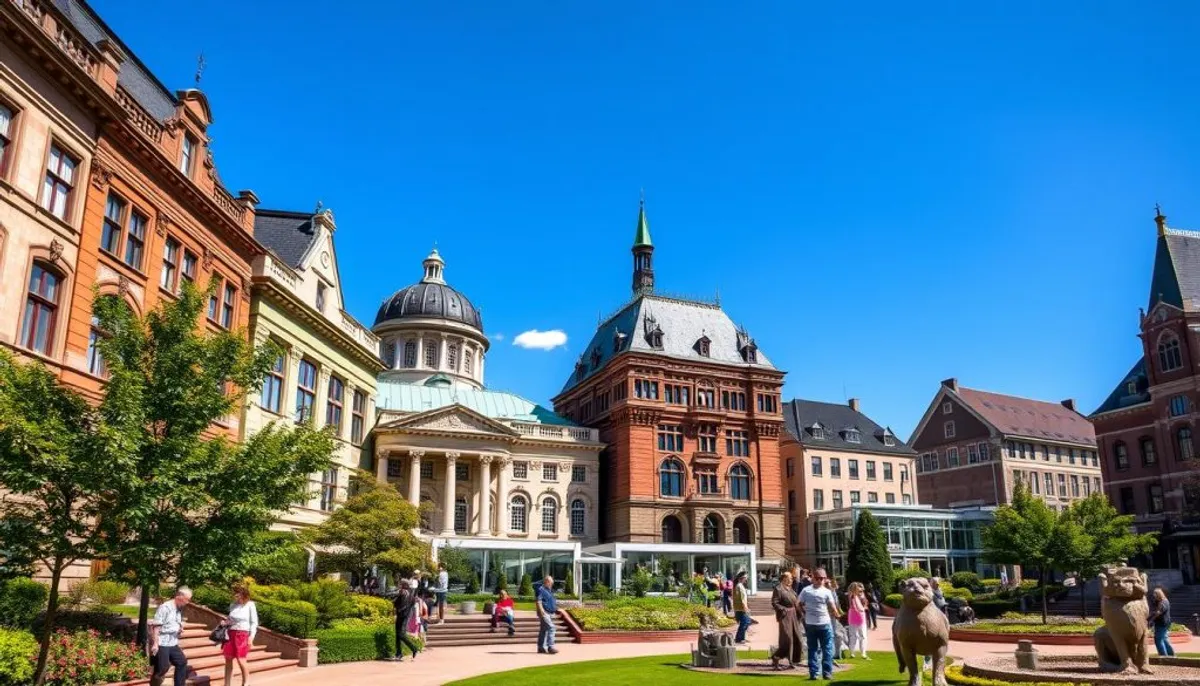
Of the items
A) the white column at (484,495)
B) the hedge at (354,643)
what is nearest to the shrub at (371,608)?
the hedge at (354,643)

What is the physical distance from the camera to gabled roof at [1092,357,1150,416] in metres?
65.2

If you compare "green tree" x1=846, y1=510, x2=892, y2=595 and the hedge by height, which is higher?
"green tree" x1=846, y1=510, x2=892, y2=595

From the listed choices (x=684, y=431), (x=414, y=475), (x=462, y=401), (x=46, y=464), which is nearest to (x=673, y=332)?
(x=684, y=431)

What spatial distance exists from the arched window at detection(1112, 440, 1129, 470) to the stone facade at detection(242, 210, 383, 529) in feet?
182

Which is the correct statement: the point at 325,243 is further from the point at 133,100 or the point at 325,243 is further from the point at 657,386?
the point at 657,386

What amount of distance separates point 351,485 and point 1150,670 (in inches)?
1516

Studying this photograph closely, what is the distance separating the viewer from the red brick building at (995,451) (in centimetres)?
7631

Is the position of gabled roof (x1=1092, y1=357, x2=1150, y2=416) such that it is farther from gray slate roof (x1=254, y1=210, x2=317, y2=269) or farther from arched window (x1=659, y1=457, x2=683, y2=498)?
gray slate roof (x1=254, y1=210, x2=317, y2=269)

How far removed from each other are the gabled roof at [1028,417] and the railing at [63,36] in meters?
73.4

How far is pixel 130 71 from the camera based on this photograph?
28656 millimetres

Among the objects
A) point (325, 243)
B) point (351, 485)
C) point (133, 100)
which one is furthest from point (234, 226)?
point (351, 485)

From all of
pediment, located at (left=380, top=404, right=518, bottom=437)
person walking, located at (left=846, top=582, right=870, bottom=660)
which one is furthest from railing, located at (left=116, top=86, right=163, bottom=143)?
pediment, located at (left=380, top=404, right=518, bottom=437)

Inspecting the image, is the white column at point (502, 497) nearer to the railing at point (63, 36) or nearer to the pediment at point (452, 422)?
the pediment at point (452, 422)

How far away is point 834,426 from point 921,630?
64.3 meters
